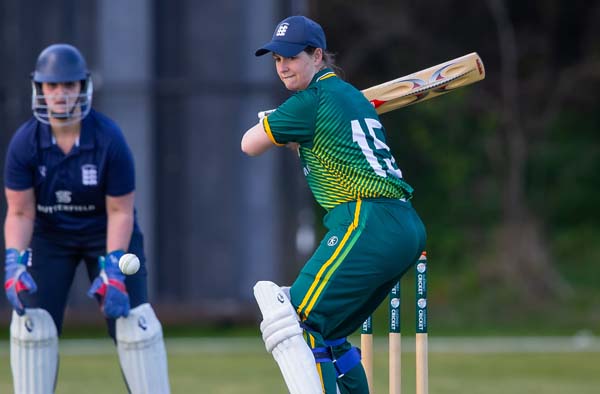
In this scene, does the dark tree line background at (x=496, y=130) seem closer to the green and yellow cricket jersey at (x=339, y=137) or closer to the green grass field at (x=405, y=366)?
the green grass field at (x=405, y=366)

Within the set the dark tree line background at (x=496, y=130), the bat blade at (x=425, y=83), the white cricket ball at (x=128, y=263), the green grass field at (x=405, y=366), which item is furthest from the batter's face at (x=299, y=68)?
the dark tree line background at (x=496, y=130)

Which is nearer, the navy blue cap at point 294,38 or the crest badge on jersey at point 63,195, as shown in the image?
the navy blue cap at point 294,38

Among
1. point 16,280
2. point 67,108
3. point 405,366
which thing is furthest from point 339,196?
point 405,366

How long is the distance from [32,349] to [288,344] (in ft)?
3.84

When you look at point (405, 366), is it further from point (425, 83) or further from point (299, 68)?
point (299, 68)

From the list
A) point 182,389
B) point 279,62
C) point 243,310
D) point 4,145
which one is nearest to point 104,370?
point 182,389

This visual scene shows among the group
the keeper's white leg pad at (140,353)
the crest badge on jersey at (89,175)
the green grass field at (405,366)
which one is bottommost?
the green grass field at (405,366)

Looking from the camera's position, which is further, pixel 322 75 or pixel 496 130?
pixel 496 130

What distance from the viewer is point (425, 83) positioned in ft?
15.1

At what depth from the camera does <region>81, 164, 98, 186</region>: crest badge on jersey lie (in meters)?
4.82

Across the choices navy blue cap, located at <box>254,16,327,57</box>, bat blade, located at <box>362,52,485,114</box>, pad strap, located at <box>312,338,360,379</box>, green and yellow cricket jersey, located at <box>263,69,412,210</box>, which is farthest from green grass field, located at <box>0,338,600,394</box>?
navy blue cap, located at <box>254,16,327,57</box>

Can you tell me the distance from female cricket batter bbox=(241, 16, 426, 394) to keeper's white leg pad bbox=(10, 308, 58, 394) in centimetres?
105

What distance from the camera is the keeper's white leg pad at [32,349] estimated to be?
15.6 ft

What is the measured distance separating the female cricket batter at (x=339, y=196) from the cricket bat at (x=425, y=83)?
1.23ft
